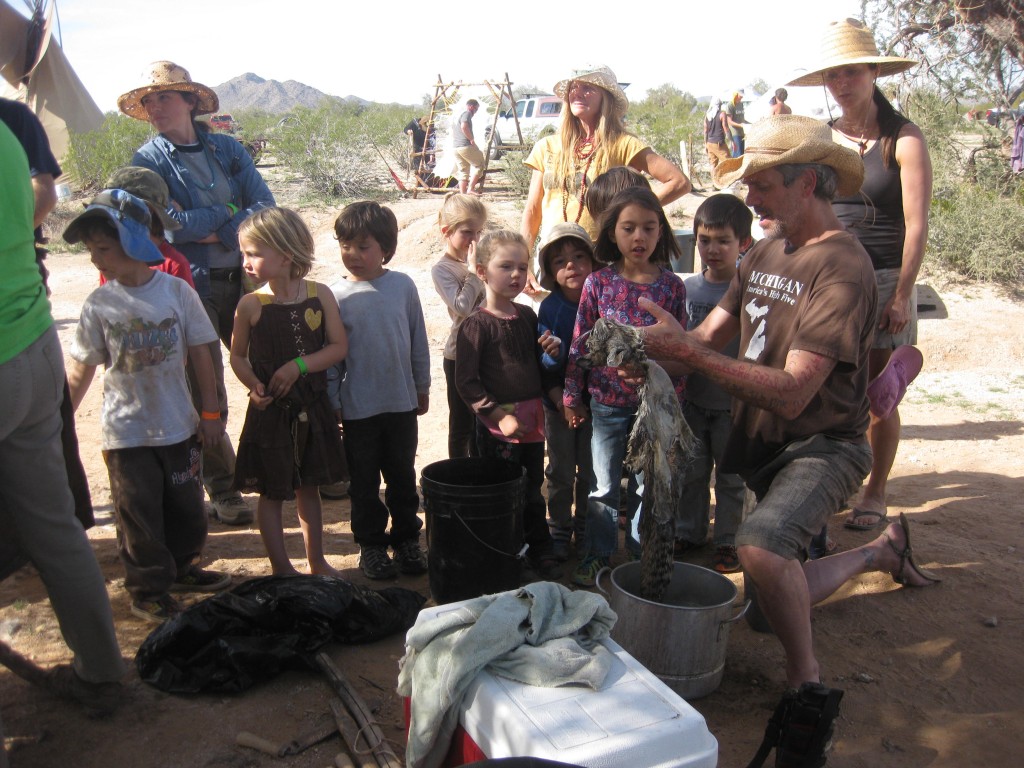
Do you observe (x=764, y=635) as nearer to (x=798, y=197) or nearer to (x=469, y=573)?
(x=469, y=573)

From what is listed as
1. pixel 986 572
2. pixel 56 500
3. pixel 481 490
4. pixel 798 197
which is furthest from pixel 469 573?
pixel 986 572

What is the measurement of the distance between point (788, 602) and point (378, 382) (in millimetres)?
2033

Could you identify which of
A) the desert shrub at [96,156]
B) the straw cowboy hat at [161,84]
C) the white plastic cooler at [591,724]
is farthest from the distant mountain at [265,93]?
the white plastic cooler at [591,724]

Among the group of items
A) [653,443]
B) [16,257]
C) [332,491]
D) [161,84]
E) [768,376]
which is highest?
[161,84]

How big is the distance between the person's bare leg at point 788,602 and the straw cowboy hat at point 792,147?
137 centimetres

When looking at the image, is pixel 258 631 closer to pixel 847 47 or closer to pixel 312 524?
pixel 312 524

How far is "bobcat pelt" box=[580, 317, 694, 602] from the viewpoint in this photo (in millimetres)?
2918

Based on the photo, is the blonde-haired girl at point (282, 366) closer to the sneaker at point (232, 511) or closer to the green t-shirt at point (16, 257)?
the sneaker at point (232, 511)

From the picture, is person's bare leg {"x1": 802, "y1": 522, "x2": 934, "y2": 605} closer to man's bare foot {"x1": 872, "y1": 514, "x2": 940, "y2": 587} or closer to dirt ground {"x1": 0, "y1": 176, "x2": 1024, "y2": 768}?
man's bare foot {"x1": 872, "y1": 514, "x2": 940, "y2": 587}

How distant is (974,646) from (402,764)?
247cm

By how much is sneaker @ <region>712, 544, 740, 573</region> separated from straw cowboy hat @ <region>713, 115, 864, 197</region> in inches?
76.1

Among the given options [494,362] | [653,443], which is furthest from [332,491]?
[653,443]

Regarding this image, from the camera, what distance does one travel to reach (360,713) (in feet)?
9.34

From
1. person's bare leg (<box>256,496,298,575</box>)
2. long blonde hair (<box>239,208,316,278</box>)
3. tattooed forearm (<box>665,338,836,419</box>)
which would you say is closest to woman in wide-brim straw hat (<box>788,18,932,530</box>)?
tattooed forearm (<box>665,338,836,419</box>)
